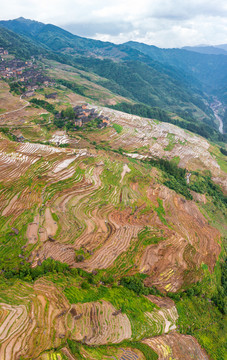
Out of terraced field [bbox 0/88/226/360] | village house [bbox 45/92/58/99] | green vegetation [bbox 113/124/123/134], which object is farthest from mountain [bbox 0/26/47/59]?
terraced field [bbox 0/88/226/360]

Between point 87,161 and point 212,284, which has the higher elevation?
point 87,161

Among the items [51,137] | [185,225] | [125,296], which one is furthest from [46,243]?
[51,137]

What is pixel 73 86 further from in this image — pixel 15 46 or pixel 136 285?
pixel 136 285

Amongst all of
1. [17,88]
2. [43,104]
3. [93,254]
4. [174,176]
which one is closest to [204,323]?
[93,254]

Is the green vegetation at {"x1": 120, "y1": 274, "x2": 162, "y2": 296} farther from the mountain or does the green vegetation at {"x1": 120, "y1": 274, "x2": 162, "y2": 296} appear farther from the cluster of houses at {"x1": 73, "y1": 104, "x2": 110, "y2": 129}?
the mountain

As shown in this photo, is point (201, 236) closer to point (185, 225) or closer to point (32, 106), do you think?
point (185, 225)

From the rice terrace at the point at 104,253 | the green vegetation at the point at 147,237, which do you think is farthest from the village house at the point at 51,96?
the green vegetation at the point at 147,237
